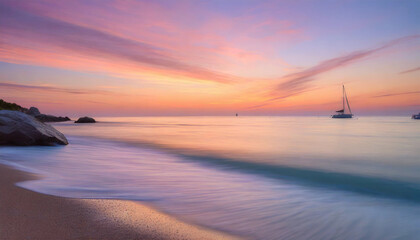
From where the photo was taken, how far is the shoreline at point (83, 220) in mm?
2689

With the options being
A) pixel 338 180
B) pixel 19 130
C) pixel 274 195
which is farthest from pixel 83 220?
pixel 19 130

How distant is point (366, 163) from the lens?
34.7ft

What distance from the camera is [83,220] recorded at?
3.08 meters

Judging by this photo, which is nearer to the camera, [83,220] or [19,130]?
[83,220]

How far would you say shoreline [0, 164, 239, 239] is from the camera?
8.82ft

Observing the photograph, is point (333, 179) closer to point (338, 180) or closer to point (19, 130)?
point (338, 180)

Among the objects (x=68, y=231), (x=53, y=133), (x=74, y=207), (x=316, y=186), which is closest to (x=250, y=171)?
(x=316, y=186)

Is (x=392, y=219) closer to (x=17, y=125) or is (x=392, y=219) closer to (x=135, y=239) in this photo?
(x=135, y=239)

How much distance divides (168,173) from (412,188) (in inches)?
285

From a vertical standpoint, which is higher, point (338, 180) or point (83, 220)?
point (83, 220)

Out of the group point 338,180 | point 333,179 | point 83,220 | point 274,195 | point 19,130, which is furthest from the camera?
point 19,130

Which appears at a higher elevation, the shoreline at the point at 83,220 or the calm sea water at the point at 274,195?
the shoreline at the point at 83,220

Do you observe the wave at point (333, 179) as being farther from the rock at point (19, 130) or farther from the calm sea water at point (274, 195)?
the rock at point (19, 130)

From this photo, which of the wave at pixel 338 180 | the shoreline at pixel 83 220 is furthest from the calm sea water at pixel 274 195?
the shoreline at pixel 83 220
